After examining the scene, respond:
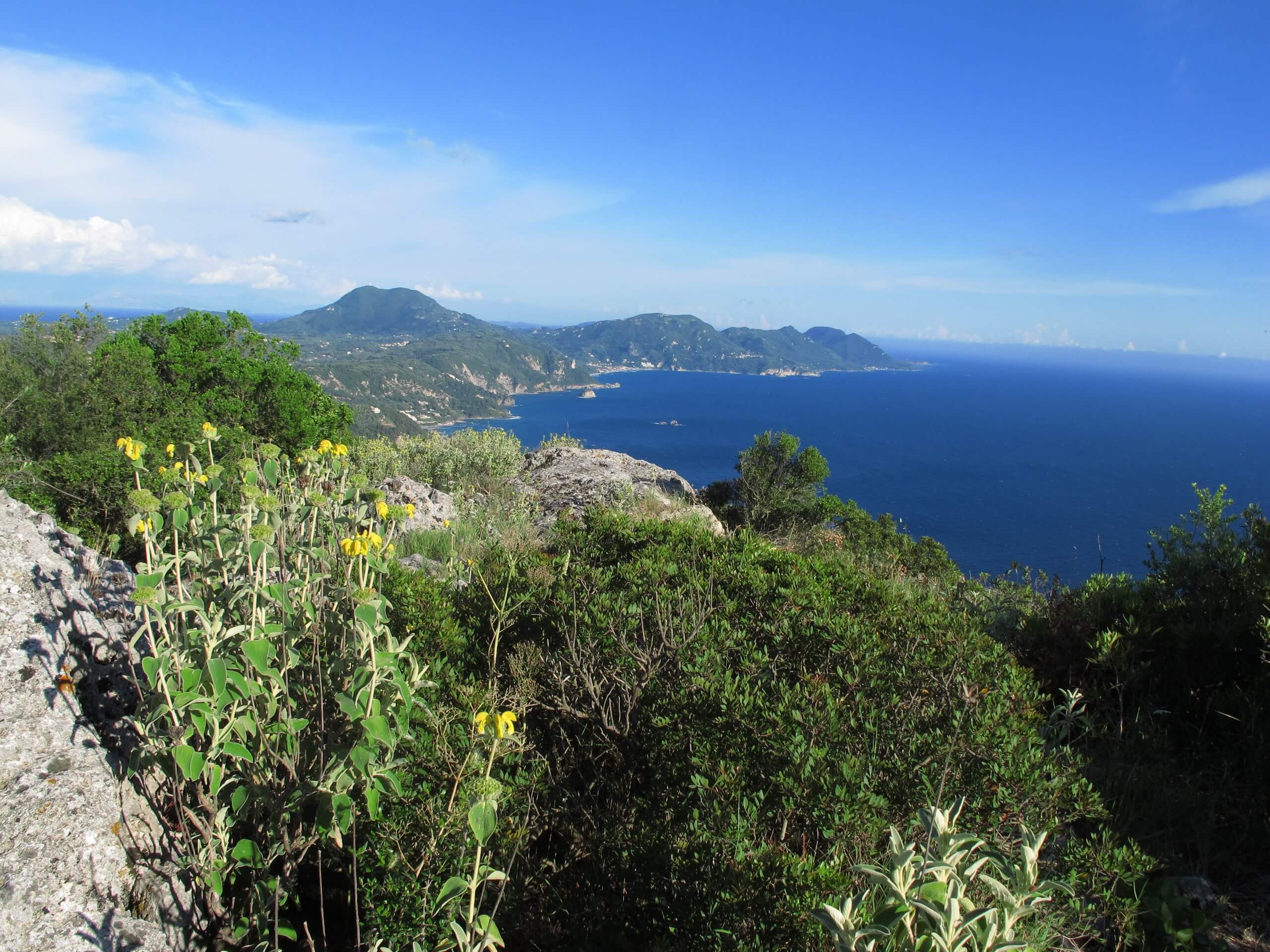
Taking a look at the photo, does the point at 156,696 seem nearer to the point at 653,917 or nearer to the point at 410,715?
the point at 410,715

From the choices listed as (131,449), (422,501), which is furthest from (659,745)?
(422,501)

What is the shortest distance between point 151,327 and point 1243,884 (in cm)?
2494

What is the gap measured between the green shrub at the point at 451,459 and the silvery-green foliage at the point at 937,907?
37.0 ft

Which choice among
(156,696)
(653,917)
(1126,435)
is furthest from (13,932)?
(1126,435)

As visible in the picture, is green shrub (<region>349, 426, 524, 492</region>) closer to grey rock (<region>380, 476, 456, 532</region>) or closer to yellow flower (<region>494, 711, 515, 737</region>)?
grey rock (<region>380, 476, 456, 532</region>)

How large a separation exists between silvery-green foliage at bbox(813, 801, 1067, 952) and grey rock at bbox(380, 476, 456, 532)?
299 inches

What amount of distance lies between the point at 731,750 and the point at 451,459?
1359 centimetres

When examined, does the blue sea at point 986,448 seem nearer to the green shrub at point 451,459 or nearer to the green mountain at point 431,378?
the green mountain at point 431,378

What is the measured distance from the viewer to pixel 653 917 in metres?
2.35

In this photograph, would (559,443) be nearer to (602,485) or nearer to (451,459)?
(451,459)

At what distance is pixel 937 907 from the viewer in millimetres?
1371

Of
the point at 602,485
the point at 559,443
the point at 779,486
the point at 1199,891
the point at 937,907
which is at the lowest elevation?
the point at 779,486

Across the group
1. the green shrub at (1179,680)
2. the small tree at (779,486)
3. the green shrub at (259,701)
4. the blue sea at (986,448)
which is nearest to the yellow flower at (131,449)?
the green shrub at (259,701)

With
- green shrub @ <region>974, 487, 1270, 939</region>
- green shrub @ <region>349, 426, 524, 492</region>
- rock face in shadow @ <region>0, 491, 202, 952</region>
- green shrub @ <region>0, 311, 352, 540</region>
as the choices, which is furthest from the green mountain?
green shrub @ <region>974, 487, 1270, 939</region>
